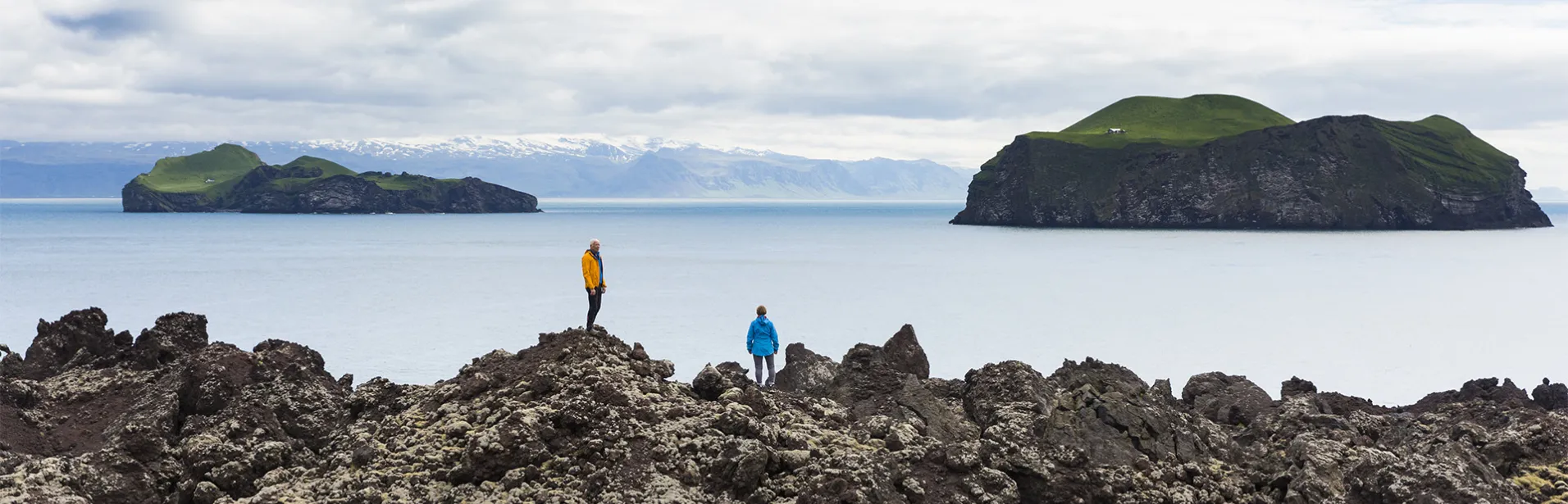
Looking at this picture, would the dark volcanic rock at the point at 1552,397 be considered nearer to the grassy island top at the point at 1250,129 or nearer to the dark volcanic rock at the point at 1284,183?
the dark volcanic rock at the point at 1284,183

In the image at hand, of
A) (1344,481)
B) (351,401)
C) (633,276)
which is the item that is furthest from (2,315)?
(1344,481)

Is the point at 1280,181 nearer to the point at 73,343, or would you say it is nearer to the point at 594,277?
the point at 594,277

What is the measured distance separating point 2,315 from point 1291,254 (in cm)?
7582

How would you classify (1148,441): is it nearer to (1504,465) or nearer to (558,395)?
(1504,465)

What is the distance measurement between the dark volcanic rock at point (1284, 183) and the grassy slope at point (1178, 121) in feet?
23.0

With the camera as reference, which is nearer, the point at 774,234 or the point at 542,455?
the point at 542,455

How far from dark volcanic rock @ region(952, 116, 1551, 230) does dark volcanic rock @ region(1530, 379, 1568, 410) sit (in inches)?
4925

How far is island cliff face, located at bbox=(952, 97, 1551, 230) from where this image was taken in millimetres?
132875

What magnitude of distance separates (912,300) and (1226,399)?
1258 inches

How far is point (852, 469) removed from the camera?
11.4 m

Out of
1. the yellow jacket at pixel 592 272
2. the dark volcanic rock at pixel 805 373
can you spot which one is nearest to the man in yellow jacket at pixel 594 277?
the yellow jacket at pixel 592 272

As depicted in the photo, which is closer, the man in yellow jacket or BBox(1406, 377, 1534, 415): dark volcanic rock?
BBox(1406, 377, 1534, 415): dark volcanic rock

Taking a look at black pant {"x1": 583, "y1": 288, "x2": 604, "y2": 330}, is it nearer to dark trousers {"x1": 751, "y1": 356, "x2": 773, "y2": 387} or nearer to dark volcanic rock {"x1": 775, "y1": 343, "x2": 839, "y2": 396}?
dark trousers {"x1": 751, "y1": 356, "x2": 773, "y2": 387}

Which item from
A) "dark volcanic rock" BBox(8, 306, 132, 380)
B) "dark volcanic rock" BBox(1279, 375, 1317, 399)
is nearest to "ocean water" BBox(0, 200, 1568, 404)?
"dark volcanic rock" BBox(1279, 375, 1317, 399)
